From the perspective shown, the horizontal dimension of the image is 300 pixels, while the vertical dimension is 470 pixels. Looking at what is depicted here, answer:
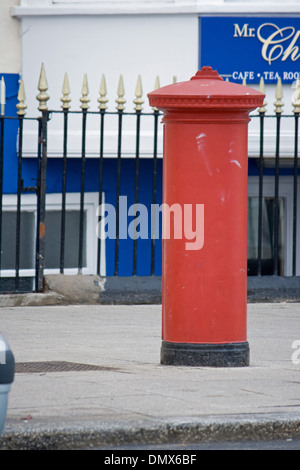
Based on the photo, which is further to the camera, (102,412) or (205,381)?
(205,381)

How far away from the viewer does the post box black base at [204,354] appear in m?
6.77

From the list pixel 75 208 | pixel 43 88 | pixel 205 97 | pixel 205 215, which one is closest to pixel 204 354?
pixel 205 215

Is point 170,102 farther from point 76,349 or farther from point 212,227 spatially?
Result: point 76,349

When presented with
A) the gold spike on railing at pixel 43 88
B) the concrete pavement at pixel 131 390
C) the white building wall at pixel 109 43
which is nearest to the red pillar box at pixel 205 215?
the concrete pavement at pixel 131 390

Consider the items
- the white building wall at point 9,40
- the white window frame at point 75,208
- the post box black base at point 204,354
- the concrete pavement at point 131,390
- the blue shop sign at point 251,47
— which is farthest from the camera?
the white window frame at point 75,208

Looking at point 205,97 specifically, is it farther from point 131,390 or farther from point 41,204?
point 41,204

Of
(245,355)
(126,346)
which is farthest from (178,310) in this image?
(126,346)

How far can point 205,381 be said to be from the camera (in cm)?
625

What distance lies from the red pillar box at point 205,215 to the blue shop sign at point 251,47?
5616 millimetres

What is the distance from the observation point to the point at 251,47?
12375 millimetres

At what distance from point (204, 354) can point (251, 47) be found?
638 cm

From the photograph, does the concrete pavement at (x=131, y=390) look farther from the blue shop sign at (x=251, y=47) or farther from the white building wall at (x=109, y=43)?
the blue shop sign at (x=251, y=47)
